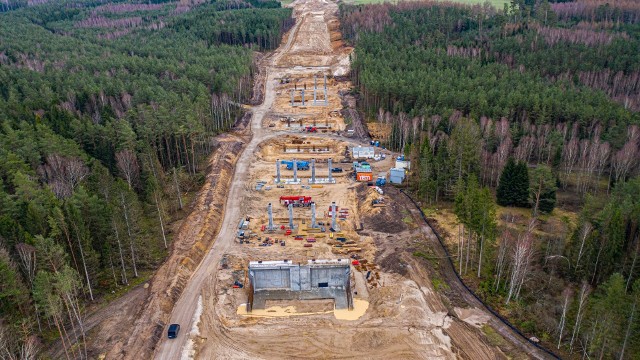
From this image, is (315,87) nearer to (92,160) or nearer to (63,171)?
(92,160)

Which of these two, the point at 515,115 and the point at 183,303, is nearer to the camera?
the point at 183,303

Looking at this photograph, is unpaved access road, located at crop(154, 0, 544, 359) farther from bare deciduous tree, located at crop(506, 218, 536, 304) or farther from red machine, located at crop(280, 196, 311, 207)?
red machine, located at crop(280, 196, 311, 207)

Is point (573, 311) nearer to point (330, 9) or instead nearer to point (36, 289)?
point (36, 289)

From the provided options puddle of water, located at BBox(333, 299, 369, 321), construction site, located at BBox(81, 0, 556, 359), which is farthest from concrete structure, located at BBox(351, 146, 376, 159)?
puddle of water, located at BBox(333, 299, 369, 321)

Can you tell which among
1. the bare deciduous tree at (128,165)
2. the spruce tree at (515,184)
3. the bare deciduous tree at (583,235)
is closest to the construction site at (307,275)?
the bare deciduous tree at (128,165)

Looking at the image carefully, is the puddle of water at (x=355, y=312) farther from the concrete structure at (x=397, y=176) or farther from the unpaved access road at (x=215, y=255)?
the concrete structure at (x=397, y=176)

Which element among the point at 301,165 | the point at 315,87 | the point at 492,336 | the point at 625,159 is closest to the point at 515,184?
the point at 625,159

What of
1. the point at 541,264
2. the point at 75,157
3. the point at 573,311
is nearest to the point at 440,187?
the point at 541,264
